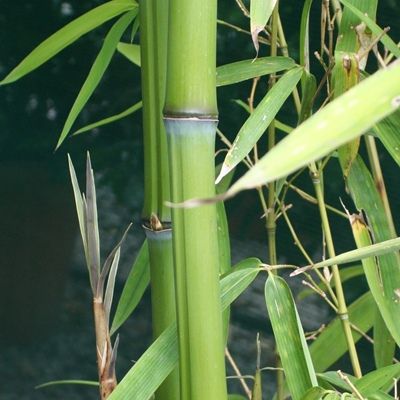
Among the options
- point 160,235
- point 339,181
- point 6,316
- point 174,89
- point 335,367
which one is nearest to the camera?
point 174,89

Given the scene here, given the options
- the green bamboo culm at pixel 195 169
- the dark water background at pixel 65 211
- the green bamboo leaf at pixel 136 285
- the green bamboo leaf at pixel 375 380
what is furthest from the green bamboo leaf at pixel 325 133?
the dark water background at pixel 65 211

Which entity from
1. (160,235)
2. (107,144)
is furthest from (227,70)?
(107,144)

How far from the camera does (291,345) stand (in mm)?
606

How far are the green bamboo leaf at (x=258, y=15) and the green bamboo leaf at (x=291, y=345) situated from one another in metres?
0.22

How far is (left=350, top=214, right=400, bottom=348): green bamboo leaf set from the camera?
67 centimetres

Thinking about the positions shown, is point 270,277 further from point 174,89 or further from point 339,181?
point 339,181

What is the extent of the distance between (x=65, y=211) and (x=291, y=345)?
3.04 ft

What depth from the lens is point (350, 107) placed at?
0.31 meters

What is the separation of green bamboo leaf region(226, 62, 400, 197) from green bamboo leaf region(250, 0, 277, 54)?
199 millimetres

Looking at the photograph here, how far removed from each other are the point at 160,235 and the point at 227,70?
0.59 feet

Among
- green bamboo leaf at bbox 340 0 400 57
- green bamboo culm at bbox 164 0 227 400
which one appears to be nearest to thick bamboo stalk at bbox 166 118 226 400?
green bamboo culm at bbox 164 0 227 400

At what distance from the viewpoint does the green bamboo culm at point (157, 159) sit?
23.6 inches

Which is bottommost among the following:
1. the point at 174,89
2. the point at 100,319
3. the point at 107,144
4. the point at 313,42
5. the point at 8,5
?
the point at 100,319

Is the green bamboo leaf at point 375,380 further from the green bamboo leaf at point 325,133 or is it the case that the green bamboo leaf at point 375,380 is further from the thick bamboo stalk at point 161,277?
the green bamboo leaf at point 325,133
